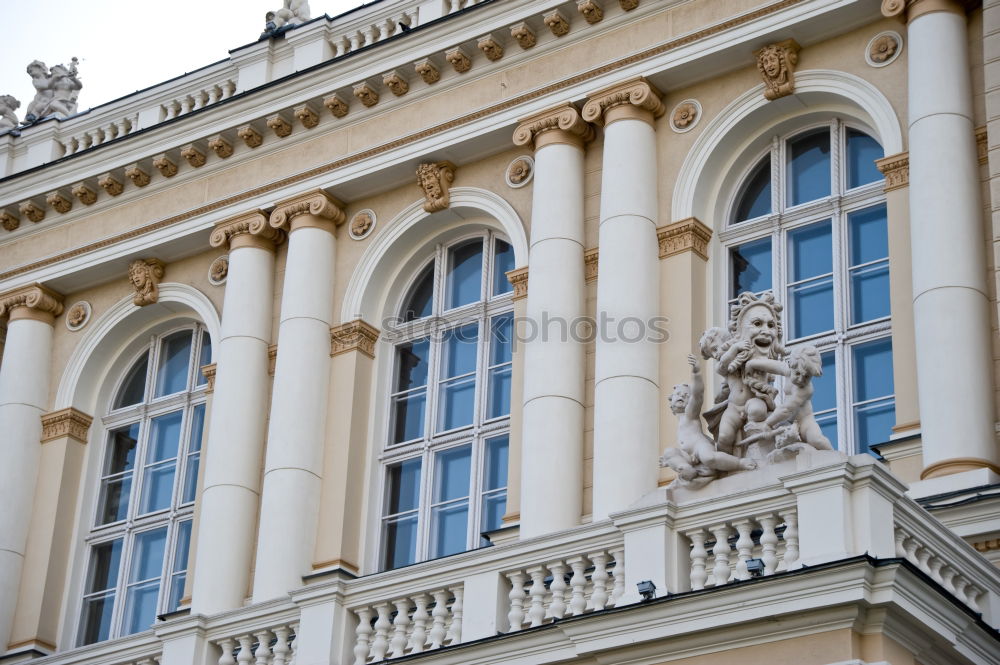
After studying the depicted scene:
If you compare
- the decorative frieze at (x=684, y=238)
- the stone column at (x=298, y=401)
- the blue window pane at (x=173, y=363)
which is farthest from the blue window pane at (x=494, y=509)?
the blue window pane at (x=173, y=363)

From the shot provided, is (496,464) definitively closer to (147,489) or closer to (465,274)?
(465,274)

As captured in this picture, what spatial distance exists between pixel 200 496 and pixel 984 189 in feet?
31.6

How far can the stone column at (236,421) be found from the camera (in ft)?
69.2

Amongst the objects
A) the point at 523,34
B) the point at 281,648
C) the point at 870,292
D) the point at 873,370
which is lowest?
the point at 281,648

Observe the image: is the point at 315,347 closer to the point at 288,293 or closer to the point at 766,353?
the point at 288,293

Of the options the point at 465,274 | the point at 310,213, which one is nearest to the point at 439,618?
the point at 465,274

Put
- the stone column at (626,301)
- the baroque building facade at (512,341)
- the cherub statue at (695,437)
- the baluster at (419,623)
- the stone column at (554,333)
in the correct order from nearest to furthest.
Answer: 1. the baroque building facade at (512,341)
2. the cherub statue at (695,437)
3. the baluster at (419,623)
4. the stone column at (626,301)
5. the stone column at (554,333)

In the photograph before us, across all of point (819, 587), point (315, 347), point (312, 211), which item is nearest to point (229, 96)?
point (312, 211)

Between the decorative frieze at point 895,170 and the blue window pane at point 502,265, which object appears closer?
the decorative frieze at point 895,170

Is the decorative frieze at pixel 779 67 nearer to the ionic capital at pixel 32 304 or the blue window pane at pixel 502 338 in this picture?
the blue window pane at pixel 502 338

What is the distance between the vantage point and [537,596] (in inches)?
602

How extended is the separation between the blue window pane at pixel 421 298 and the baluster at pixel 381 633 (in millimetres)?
6648

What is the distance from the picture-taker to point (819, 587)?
1326 cm

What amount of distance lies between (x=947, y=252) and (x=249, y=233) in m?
9.06
